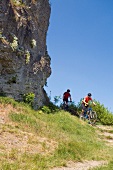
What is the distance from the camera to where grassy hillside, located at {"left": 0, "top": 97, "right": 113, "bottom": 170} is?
28.2ft

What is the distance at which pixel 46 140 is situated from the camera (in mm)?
11695

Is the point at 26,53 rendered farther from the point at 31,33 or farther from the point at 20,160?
the point at 20,160

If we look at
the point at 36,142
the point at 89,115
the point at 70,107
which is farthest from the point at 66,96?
the point at 36,142

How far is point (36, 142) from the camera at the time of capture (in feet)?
36.1

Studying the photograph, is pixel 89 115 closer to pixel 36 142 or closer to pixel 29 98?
pixel 29 98

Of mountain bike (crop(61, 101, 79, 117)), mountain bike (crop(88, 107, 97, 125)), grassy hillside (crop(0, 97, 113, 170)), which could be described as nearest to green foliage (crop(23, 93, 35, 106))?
grassy hillside (crop(0, 97, 113, 170))

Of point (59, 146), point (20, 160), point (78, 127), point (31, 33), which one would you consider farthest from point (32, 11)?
point (20, 160)

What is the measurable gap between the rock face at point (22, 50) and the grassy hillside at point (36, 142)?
1.35 meters

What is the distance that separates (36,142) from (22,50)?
764 cm

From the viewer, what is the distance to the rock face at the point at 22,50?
16219 millimetres

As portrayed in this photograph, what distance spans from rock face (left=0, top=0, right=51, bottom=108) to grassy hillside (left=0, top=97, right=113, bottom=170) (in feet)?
4.42

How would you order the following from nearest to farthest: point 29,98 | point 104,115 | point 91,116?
point 29,98 → point 91,116 → point 104,115

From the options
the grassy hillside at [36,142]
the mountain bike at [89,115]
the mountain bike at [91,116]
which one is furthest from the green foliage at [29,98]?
the mountain bike at [91,116]

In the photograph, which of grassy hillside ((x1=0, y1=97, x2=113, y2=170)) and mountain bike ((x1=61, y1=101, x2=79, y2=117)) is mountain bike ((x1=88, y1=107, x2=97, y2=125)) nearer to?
mountain bike ((x1=61, y1=101, x2=79, y2=117))
